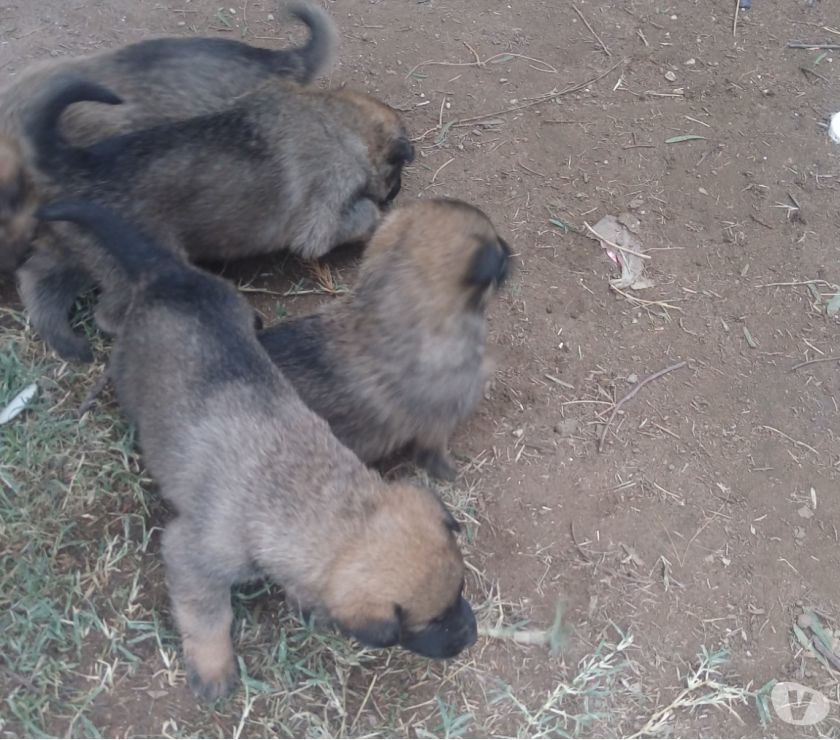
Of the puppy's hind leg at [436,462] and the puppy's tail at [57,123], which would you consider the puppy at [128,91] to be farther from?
the puppy's hind leg at [436,462]

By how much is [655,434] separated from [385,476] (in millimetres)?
1323

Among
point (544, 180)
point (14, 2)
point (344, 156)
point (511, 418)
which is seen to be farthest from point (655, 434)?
Answer: point (14, 2)

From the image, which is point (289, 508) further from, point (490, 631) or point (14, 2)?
point (14, 2)

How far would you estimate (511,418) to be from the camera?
4273 mm

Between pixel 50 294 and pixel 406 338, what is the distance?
1.71m

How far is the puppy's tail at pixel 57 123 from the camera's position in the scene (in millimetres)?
3846

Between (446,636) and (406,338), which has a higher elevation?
(406,338)

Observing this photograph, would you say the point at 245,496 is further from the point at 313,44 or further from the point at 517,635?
the point at 313,44

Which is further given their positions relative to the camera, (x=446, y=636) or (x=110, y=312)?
(x=110, y=312)

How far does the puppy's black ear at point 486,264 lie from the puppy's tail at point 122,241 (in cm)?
124

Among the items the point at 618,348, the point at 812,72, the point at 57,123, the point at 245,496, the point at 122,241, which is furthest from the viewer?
the point at 812,72

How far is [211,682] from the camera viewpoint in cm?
334

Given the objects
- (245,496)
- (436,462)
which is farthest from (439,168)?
(245,496)

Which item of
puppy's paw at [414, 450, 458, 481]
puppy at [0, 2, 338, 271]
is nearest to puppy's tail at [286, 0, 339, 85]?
puppy at [0, 2, 338, 271]
